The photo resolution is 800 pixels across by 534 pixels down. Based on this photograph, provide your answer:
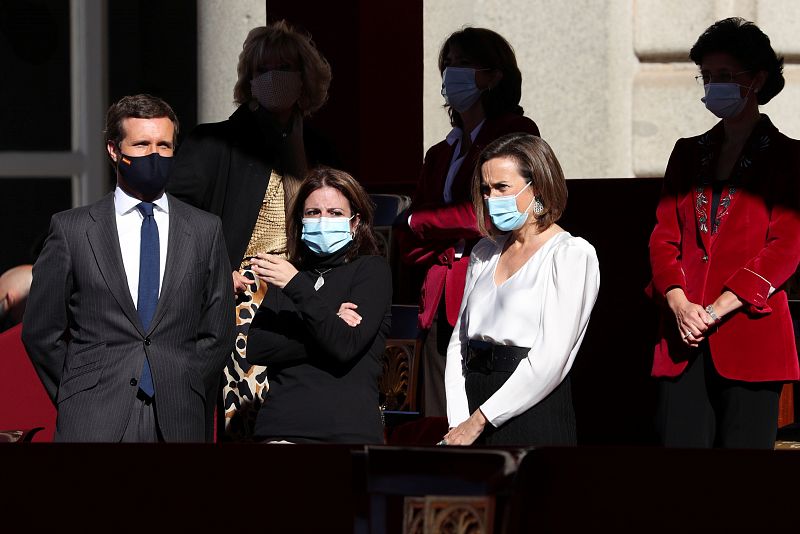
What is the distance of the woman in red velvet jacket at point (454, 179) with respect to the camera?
4285 millimetres

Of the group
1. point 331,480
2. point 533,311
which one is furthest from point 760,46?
point 331,480

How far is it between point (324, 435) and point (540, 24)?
3940 mm

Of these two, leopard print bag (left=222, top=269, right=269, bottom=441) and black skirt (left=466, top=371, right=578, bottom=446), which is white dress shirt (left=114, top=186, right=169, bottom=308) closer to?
leopard print bag (left=222, top=269, right=269, bottom=441)

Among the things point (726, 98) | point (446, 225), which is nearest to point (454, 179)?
point (446, 225)

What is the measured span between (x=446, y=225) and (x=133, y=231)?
3.64 feet

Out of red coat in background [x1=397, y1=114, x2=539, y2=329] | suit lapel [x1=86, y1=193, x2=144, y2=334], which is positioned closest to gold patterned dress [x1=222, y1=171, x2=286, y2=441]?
red coat in background [x1=397, y1=114, x2=539, y2=329]

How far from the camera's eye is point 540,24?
702cm

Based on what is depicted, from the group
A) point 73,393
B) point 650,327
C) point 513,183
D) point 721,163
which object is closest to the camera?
point 73,393

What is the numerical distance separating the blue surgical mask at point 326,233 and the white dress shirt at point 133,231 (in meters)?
0.44

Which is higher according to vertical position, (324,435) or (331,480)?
(331,480)

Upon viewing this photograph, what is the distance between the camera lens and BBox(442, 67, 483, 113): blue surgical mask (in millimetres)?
4438

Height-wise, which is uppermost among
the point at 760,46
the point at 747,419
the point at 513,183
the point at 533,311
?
the point at 760,46

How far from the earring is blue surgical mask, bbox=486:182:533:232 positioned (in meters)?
0.02

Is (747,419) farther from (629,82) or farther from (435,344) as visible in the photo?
(629,82)
